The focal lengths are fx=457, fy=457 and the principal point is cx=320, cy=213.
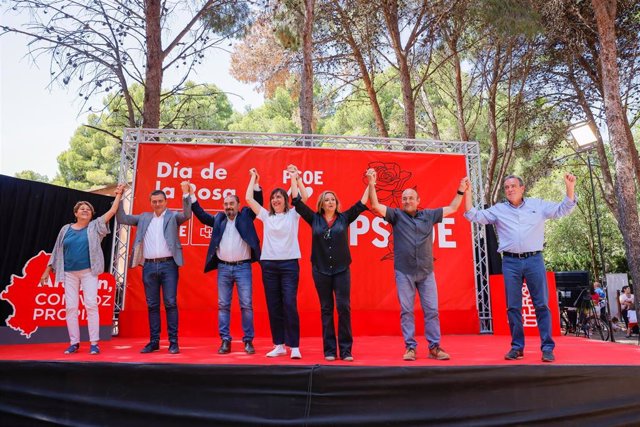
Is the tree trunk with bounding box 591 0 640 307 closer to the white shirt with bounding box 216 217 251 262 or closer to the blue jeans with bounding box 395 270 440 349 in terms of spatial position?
the blue jeans with bounding box 395 270 440 349

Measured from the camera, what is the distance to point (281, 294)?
3.90 m

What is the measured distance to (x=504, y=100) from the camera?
14.6 metres

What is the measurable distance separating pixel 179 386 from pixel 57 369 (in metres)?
0.86

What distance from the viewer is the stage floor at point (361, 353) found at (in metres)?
3.36

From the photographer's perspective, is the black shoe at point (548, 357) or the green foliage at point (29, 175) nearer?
the black shoe at point (548, 357)

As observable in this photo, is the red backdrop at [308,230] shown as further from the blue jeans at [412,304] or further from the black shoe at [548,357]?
the black shoe at [548,357]

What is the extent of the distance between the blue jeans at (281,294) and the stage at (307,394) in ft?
2.38

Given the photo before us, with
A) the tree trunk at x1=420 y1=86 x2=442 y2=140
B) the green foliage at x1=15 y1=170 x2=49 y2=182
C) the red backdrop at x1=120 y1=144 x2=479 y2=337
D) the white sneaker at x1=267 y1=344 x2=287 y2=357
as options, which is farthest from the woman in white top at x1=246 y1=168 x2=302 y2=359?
the green foliage at x1=15 y1=170 x2=49 y2=182

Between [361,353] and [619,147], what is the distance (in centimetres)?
660

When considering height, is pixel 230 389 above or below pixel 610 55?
below

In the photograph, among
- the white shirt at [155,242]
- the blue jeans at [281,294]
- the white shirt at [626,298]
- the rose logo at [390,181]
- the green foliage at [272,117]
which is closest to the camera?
the blue jeans at [281,294]

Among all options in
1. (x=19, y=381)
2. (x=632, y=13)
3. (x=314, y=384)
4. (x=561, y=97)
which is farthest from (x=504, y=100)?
(x=19, y=381)

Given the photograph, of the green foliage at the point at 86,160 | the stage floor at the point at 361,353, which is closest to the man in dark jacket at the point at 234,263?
the stage floor at the point at 361,353

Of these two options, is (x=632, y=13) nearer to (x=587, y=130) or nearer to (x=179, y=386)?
(x=587, y=130)
